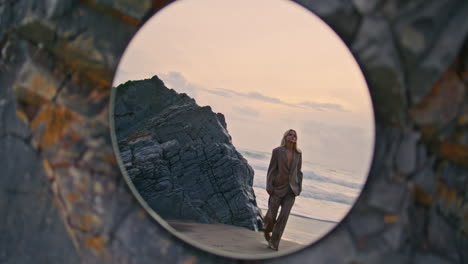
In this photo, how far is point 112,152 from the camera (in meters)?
2.86

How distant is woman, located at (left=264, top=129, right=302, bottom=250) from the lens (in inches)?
239

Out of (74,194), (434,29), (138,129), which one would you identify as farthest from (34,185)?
(138,129)

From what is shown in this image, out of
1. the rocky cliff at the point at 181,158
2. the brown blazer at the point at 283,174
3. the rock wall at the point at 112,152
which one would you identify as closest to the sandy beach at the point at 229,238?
the rocky cliff at the point at 181,158

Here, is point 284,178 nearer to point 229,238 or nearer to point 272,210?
point 272,210

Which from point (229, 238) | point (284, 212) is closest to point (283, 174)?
point (284, 212)

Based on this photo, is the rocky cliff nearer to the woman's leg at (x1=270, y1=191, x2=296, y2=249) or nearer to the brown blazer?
the woman's leg at (x1=270, y1=191, x2=296, y2=249)

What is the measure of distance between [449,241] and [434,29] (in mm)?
1336

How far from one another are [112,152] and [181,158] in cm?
630

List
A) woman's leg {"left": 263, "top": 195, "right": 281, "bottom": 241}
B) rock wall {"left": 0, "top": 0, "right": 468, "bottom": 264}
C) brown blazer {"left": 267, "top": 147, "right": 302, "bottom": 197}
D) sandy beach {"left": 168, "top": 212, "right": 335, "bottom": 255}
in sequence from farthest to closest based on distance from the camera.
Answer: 1. sandy beach {"left": 168, "top": 212, "right": 335, "bottom": 255}
2. woman's leg {"left": 263, "top": 195, "right": 281, "bottom": 241}
3. brown blazer {"left": 267, "top": 147, "right": 302, "bottom": 197}
4. rock wall {"left": 0, "top": 0, "right": 468, "bottom": 264}

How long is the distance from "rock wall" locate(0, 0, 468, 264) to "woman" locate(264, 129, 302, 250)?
3332 millimetres

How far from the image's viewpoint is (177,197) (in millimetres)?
8656

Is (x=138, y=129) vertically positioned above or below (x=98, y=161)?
above

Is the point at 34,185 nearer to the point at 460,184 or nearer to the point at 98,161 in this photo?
the point at 98,161

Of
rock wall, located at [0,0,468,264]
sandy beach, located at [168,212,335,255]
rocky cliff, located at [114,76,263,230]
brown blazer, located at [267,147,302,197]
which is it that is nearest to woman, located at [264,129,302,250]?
brown blazer, located at [267,147,302,197]
